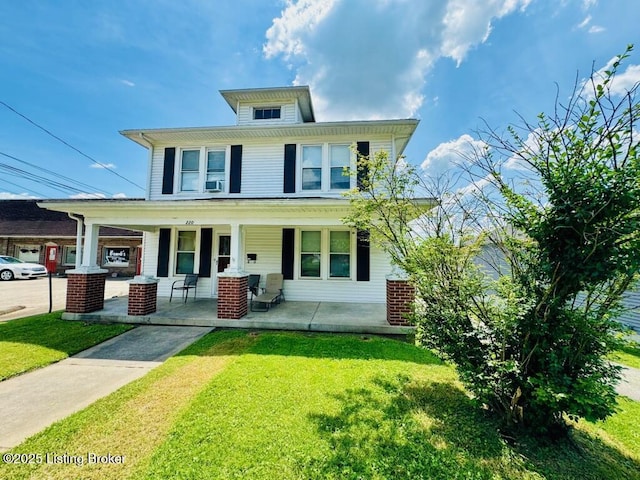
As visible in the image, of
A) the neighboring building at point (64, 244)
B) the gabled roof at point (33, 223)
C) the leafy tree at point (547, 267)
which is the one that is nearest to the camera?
the leafy tree at point (547, 267)

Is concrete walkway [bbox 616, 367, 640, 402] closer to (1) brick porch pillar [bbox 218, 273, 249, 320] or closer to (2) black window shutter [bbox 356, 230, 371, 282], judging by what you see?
(2) black window shutter [bbox 356, 230, 371, 282]

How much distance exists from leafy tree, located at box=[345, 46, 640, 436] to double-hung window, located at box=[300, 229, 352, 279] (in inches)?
207

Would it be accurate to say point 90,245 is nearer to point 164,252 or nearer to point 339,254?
point 164,252

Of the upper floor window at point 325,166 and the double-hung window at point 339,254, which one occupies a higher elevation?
the upper floor window at point 325,166

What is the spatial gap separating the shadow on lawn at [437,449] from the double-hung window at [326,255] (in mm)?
5459

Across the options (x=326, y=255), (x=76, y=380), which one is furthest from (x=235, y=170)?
(x=76, y=380)

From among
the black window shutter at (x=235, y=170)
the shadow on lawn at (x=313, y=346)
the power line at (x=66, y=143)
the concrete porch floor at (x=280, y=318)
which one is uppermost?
the power line at (x=66, y=143)

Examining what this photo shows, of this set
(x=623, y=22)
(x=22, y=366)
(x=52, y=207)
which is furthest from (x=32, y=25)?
(x=623, y=22)

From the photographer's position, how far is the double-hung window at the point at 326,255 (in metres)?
8.55

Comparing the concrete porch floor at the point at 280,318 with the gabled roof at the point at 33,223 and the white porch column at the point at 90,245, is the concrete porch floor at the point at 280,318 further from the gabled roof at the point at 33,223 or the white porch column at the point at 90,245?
the gabled roof at the point at 33,223

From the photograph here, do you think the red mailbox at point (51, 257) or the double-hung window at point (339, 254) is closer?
the red mailbox at point (51, 257)

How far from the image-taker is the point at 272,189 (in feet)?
28.7

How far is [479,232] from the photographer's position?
125 inches

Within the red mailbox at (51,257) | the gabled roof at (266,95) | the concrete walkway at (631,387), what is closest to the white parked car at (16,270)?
the red mailbox at (51,257)
